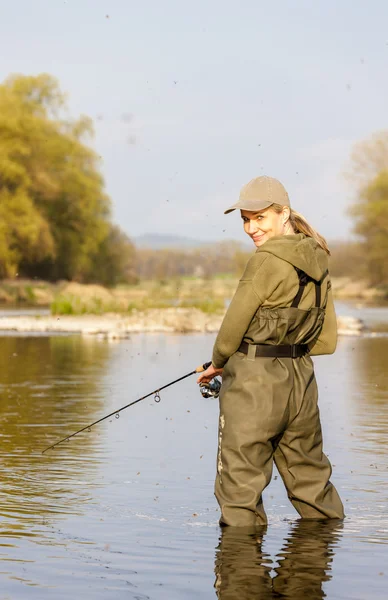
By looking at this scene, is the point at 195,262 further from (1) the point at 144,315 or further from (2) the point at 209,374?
(2) the point at 209,374

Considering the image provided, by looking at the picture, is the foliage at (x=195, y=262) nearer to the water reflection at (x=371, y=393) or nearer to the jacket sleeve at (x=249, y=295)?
the water reflection at (x=371, y=393)

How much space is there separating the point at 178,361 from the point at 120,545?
11926mm

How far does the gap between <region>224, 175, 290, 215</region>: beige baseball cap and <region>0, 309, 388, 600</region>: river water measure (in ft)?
4.83

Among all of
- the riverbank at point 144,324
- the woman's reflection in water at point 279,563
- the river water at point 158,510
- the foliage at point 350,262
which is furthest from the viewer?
the foliage at point 350,262

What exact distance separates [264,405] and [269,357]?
210 millimetres

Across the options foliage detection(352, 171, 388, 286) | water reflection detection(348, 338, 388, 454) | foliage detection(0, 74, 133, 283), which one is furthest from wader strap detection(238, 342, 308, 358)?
foliage detection(352, 171, 388, 286)

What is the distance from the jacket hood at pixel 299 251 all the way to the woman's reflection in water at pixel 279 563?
1.21 m

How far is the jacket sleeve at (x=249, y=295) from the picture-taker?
5480 mm

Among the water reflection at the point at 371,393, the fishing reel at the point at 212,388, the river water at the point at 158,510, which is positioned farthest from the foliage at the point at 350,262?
the fishing reel at the point at 212,388

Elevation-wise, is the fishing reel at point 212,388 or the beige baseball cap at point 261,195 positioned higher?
the beige baseball cap at point 261,195

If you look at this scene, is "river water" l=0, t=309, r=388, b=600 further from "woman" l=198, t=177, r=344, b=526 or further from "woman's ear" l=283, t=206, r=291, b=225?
"woman's ear" l=283, t=206, r=291, b=225

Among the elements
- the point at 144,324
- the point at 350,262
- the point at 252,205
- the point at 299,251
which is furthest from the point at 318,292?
the point at 350,262

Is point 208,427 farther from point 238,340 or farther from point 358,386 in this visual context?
point 238,340

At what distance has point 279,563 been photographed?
214 inches
